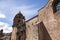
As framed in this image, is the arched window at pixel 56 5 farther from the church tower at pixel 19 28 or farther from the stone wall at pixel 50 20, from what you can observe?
the church tower at pixel 19 28

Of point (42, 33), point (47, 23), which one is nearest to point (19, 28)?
point (42, 33)

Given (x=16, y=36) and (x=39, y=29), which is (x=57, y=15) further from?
(x=16, y=36)

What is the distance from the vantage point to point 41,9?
20.8 m

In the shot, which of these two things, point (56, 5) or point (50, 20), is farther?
point (56, 5)

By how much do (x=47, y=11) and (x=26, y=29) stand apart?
534 centimetres

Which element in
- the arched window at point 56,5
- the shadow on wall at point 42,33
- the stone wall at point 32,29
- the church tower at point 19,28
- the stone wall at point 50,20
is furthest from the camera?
the church tower at point 19,28

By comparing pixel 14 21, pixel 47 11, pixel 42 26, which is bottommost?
pixel 42 26

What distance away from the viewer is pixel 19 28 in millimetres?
26547

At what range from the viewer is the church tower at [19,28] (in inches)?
975

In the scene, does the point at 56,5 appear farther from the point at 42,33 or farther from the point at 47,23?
the point at 42,33

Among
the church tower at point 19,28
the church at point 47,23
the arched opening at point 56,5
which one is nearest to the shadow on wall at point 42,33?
the church at point 47,23

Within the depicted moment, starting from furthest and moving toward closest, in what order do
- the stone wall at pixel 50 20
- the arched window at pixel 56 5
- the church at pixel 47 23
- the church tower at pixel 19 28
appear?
the church tower at pixel 19 28 < the arched window at pixel 56 5 < the church at pixel 47 23 < the stone wall at pixel 50 20

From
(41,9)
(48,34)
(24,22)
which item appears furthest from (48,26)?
(24,22)

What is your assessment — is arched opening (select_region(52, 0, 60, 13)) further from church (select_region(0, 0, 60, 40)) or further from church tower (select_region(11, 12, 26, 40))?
church tower (select_region(11, 12, 26, 40))
